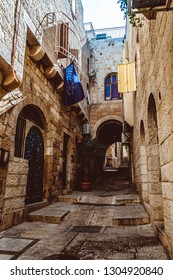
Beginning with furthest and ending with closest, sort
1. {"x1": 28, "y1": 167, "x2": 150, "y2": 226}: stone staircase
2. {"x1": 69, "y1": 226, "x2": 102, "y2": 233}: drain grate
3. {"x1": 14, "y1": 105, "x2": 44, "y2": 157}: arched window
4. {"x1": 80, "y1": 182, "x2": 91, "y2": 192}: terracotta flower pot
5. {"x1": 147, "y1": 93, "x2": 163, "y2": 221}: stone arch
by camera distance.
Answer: {"x1": 80, "y1": 182, "x2": 91, "y2": 192}: terracotta flower pot
{"x1": 14, "y1": 105, "x2": 44, "y2": 157}: arched window
{"x1": 28, "y1": 167, "x2": 150, "y2": 226}: stone staircase
{"x1": 69, "y1": 226, "x2": 102, "y2": 233}: drain grate
{"x1": 147, "y1": 93, "x2": 163, "y2": 221}: stone arch

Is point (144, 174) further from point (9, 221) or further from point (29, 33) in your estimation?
point (29, 33)

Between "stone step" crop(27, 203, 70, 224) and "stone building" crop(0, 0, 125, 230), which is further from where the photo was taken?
"stone step" crop(27, 203, 70, 224)

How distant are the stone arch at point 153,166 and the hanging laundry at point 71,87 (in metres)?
3.75

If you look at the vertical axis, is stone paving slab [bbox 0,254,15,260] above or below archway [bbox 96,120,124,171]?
below

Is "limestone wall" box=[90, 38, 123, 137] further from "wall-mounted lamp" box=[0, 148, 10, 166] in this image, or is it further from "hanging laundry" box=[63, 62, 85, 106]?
"wall-mounted lamp" box=[0, 148, 10, 166]

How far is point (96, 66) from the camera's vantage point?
12.8m

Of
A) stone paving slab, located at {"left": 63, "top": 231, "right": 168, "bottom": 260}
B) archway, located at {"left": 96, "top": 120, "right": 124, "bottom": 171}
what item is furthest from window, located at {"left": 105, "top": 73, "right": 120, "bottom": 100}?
stone paving slab, located at {"left": 63, "top": 231, "right": 168, "bottom": 260}

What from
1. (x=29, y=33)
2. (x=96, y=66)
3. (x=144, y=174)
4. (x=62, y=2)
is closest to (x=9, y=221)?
(x=144, y=174)

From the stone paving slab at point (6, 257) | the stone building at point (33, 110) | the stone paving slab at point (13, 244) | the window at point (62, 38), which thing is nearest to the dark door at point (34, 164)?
the stone building at point (33, 110)

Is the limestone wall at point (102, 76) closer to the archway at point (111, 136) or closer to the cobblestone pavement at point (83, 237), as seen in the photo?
the archway at point (111, 136)

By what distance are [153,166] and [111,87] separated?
942 centimetres

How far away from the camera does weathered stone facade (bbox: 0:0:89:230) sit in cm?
355

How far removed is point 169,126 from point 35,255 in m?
2.24

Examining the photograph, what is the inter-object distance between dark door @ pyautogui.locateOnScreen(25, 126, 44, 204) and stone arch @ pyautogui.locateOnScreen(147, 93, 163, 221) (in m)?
2.80
